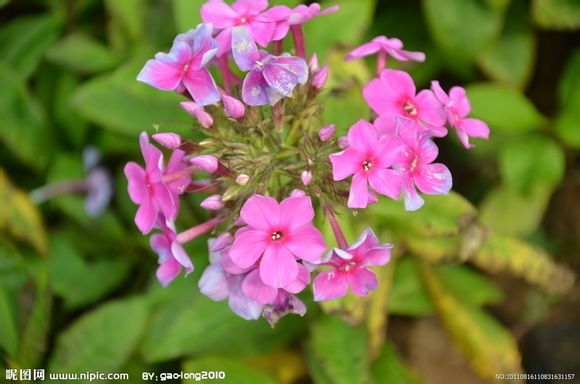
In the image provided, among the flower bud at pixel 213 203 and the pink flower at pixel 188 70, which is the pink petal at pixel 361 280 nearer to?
the flower bud at pixel 213 203

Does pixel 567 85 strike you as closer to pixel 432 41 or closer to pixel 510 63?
pixel 510 63

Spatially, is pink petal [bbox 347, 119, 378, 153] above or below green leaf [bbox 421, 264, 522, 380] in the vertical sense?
above

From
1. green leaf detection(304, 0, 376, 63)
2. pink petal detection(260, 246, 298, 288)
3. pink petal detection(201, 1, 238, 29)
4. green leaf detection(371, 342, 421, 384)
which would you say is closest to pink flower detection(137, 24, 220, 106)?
pink petal detection(201, 1, 238, 29)

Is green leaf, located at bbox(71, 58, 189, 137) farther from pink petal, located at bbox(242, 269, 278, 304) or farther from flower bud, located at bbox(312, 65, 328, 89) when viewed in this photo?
pink petal, located at bbox(242, 269, 278, 304)

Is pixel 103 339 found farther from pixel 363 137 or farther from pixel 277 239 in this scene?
pixel 363 137

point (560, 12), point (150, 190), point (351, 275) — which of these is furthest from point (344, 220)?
point (560, 12)

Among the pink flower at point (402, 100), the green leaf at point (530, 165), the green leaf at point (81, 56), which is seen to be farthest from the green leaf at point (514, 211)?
the green leaf at point (81, 56)
